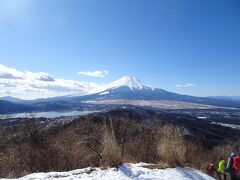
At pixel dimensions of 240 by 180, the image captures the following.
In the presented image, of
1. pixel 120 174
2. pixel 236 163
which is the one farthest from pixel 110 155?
pixel 236 163

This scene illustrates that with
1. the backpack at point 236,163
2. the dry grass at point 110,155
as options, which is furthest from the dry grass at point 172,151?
the backpack at point 236,163

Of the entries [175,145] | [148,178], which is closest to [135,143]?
[175,145]

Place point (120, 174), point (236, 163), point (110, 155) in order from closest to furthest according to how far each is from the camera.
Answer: point (120, 174) < point (110, 155) < point (236, 163)

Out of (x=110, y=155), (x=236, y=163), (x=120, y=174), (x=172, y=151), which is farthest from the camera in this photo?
(x=236, y=163)

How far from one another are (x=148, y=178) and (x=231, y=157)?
7.69m

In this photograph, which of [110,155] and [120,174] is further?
[110,155]

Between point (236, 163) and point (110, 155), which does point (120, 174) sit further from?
point (236, 163)

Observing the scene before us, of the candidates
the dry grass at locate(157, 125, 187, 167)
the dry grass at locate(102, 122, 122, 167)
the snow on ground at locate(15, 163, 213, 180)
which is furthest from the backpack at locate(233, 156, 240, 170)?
the dry grass at locate(102, 122, 122, 167)

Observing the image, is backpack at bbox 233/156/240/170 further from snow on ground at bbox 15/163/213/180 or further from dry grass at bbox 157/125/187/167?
snow on ground at bbox 15/163/213/180

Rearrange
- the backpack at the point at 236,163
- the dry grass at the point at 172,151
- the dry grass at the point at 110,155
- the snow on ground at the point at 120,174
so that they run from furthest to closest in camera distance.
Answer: the backpack at the point at 236,163, the dry grass at the point at 172,151, the dry grass at the point at 110,155, the snow on ground at the point at 120,174

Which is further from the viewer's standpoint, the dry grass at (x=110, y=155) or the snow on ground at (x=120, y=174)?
the dry grass at (x=110, y=155)

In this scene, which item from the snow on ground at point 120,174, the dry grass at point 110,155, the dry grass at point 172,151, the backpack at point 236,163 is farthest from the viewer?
the backpack at point 236,163

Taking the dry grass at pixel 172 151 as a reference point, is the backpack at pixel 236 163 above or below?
below

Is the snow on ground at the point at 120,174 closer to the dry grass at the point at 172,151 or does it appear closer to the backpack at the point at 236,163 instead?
the dry grass at the point at 172,151
